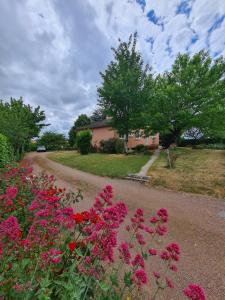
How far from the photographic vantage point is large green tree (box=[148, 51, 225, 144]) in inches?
614

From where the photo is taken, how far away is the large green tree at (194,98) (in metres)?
15.6

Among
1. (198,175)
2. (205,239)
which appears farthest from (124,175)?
(205,239)

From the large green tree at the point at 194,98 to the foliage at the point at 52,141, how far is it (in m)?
33.6

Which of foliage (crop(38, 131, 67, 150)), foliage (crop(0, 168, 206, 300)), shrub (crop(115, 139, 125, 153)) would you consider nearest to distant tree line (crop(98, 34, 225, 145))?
shrub (crop(115, 139, 125, 153))

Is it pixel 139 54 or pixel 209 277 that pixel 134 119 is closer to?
pixel 139 54

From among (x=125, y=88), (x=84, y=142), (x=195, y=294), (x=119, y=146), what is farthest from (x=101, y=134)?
(x=195, y=294)

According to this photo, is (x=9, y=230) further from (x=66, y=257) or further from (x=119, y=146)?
(x=119, y=146)

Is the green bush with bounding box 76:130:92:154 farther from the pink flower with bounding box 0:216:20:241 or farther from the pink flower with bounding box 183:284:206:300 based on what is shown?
the pink flower with bounding box 183:284:206:300

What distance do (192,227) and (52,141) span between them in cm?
4490

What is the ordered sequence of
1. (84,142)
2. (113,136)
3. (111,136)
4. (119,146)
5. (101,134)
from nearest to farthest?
(119,146), (84,142), (113,136), (111,136), (101,134)

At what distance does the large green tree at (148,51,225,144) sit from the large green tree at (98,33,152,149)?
1407 mm

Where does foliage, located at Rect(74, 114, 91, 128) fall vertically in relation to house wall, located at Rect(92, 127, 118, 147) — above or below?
above

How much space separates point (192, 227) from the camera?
446 centimetres

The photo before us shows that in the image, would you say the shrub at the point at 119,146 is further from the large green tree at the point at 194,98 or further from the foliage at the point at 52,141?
the foliage at the point at 52,141
